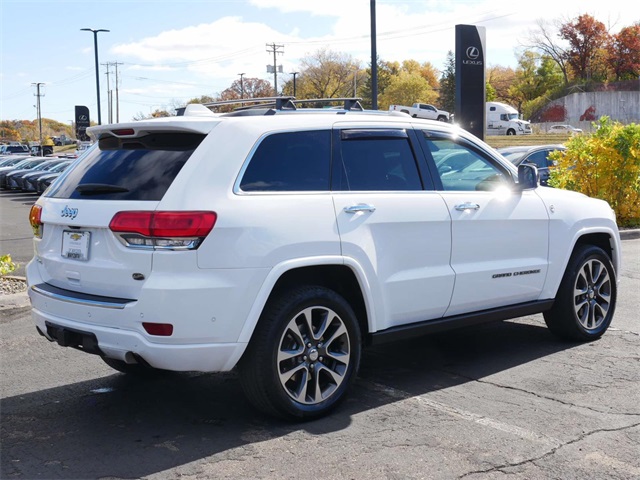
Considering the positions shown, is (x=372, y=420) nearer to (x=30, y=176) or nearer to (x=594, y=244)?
(x=594, y=244)

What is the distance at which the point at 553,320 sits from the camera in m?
6.62

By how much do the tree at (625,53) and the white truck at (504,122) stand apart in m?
31.2

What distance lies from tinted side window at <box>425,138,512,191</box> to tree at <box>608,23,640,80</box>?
97479mm

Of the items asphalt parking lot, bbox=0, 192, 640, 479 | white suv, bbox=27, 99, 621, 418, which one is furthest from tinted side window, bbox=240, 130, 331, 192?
asphalt parking lot, bbox=0, 192, 640, 479

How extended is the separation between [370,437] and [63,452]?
1723 mm

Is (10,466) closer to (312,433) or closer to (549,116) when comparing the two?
(312,433)

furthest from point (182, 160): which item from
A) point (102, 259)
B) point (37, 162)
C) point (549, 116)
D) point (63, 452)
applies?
point (549, 116)

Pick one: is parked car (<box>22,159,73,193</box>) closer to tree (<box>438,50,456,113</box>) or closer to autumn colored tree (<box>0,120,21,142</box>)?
tree (<box>438,50,456,113</box>)

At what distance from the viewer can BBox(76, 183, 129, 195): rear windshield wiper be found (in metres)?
4.61

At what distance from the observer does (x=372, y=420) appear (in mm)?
4805

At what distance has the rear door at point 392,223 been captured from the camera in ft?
16.4

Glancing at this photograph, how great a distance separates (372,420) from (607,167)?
36.8 ft

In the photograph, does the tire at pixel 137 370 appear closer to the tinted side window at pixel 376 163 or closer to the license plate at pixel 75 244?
the license plate at pixel 75 244

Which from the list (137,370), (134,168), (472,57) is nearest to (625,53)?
(472,57)
